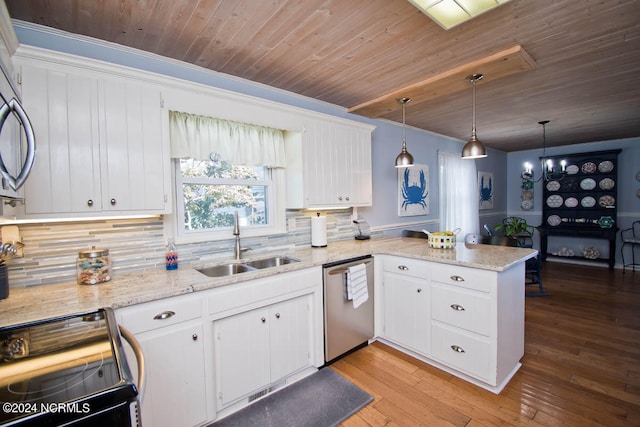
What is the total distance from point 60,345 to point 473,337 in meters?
2.31

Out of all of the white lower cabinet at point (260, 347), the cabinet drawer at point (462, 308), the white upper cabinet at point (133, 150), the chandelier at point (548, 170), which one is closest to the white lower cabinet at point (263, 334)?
the white lower cabinet at point (260, 347)

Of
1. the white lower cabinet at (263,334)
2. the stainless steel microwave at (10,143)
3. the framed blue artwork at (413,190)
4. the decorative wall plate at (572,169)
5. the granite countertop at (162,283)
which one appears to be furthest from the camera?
the decorative wall plate at (572,169)

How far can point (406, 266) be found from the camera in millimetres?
2471

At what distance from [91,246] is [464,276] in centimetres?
254

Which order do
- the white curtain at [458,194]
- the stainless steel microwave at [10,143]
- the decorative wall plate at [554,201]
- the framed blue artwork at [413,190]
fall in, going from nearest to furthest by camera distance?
the stainless steel microwave at [10,143] → the framed blue artwork at [413,190] → the white curtain at [458,194] → the decorative wall plate at [554,201]

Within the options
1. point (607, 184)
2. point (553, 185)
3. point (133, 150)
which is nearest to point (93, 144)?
point (133, 150)

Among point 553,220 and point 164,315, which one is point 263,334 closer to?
point 164,315

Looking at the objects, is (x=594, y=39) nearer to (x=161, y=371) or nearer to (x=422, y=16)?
(x=422, y=16)

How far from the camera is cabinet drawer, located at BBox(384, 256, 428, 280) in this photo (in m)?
2.35

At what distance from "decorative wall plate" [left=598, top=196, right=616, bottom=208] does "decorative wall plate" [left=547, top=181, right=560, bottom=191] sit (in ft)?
2.26

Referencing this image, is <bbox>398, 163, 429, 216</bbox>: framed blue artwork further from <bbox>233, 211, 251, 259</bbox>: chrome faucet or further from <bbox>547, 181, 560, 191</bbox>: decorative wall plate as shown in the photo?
<bbox>547, 181, 560, 191</bbox>: decorative wall plate

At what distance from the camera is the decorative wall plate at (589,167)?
550 cm

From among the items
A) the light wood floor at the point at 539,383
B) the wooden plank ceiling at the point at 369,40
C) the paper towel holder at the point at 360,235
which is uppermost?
the wooden plank ceiling at the point at 369,40

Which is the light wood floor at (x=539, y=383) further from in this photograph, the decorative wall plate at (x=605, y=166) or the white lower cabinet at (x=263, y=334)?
the decorative wall plate at (x=605, y=166)
